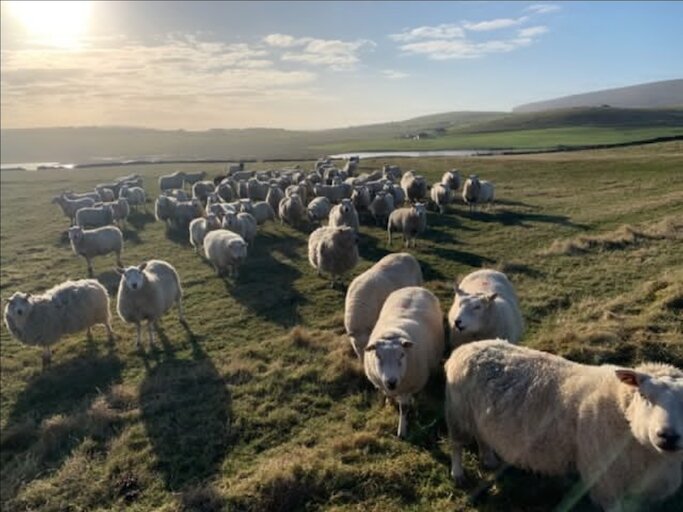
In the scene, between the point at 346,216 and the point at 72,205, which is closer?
the point at 346,216

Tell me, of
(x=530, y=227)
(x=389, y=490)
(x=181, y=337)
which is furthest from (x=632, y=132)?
(x=389, y=490)

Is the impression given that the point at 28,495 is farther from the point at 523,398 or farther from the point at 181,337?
the point at 523,398

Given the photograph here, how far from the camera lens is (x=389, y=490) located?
7027 mm

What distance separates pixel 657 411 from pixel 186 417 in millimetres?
7495

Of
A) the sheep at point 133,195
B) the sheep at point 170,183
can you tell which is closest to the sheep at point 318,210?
the sheep at point 133,195

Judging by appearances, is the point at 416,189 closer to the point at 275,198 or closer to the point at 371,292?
the point at 275,198

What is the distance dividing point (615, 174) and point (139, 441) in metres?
33.3

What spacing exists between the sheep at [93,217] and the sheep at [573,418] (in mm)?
25994

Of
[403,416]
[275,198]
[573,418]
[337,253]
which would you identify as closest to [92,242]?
[275,198]

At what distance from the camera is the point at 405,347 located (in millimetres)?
8180

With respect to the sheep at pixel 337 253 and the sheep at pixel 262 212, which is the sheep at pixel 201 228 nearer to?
the sheep at pixel 262 212

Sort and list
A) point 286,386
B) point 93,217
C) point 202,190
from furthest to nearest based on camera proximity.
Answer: point 202,190, point 93,217, point 286,386

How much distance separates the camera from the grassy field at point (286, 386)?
7277mm

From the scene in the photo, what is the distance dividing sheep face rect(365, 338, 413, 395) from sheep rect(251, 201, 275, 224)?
18.8 meters
